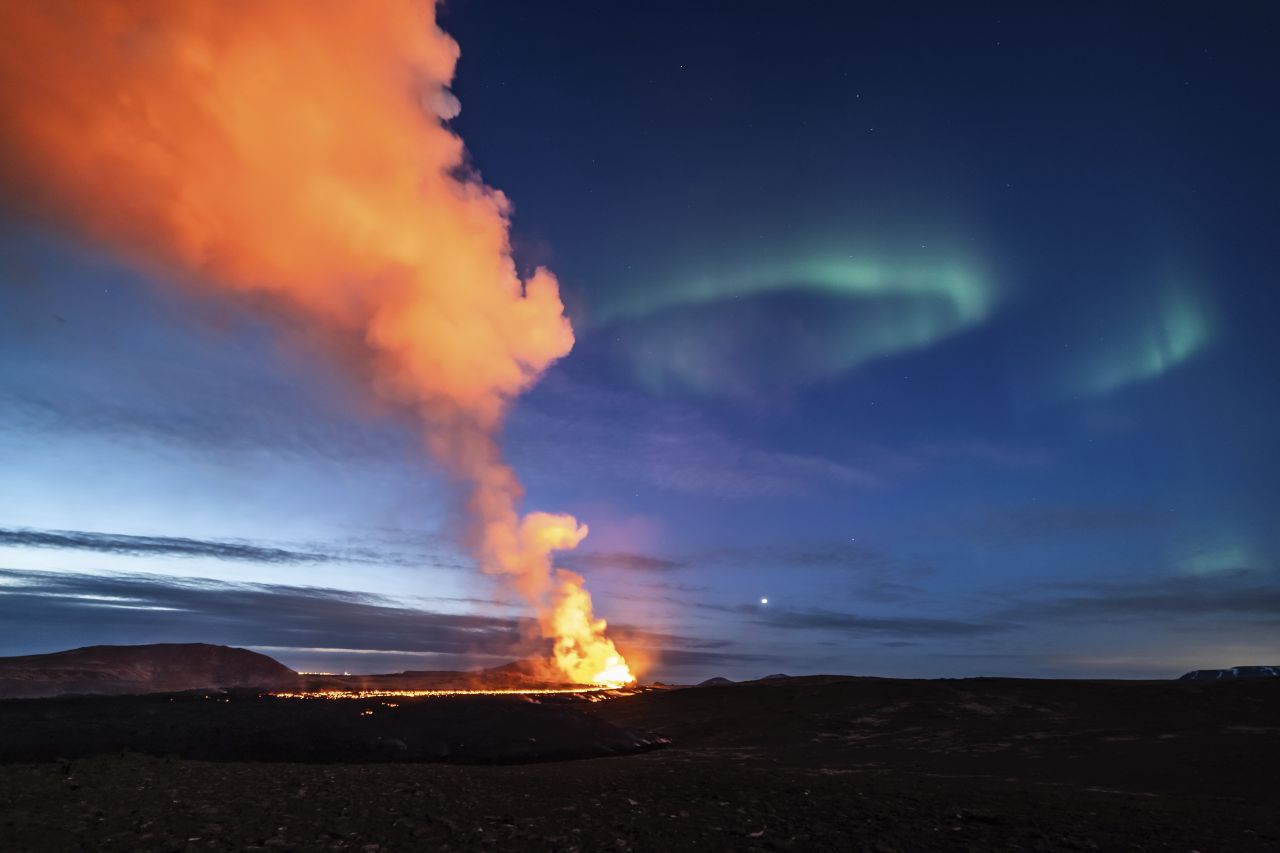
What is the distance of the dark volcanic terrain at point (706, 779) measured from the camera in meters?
16.0

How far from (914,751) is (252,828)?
1295 inches

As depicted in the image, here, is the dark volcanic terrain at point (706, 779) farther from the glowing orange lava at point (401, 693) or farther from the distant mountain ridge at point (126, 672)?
the distant mountain ridge at point (126, 672)

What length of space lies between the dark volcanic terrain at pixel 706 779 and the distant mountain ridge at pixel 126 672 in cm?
11303

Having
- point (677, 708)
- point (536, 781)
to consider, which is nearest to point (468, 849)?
point (536, 781)

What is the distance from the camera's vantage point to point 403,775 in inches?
1004

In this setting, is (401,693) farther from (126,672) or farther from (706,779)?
(126,672)

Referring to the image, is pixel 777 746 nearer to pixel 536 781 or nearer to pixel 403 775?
pixel 536 781

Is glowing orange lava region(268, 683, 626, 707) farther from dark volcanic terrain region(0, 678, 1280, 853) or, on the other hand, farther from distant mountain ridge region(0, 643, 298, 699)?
distant mountain ridge region(0, 643, 298, 699)

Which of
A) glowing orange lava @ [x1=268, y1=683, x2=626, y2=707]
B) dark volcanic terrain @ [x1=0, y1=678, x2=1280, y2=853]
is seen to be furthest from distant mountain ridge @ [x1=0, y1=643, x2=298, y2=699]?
dark volcanic terrain @ [x1=0, y1=678, x2=1280, y2=853]

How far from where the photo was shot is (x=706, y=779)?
2477 cm

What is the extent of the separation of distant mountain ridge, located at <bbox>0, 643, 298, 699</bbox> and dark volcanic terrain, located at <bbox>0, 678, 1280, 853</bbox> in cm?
11303

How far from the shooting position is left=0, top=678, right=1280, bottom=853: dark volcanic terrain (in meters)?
16.0

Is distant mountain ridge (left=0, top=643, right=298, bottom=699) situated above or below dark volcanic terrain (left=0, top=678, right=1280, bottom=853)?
below

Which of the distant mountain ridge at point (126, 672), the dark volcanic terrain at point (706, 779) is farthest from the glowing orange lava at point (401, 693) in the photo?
the distant mountain ridge at point (126, 672)
